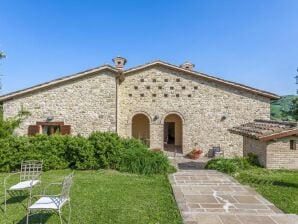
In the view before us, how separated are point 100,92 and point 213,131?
775 centimetres

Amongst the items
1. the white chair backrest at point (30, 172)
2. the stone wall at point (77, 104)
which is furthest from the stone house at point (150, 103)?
the white chair backrest at point (30, 172)

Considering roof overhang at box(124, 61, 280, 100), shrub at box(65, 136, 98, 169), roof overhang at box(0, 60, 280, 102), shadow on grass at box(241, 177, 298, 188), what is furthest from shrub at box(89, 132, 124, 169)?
roof overhang at box(124, 61, 280, 100)

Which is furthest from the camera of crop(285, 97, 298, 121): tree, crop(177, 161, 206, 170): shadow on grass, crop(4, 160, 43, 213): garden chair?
crop(285, 97, 298, 121): tree

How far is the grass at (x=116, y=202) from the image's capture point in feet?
17.8

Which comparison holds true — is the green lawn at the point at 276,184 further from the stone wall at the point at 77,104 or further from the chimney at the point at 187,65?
the chimney at the point at 187,65

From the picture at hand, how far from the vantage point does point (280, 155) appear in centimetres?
1050

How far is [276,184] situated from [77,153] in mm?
7284

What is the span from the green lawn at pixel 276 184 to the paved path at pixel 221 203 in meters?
0.28

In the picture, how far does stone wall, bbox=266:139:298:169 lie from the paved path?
2401 mm

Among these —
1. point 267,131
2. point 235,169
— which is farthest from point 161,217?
point 267,131

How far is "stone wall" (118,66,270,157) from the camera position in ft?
58.6

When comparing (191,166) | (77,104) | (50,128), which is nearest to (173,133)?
(77,104)

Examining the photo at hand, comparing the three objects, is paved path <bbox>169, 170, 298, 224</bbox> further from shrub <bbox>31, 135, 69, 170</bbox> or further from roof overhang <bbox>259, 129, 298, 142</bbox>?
shrub <bbox>31, 135, 69, 170</bbox>

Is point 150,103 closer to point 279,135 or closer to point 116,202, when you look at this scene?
point 279,135
